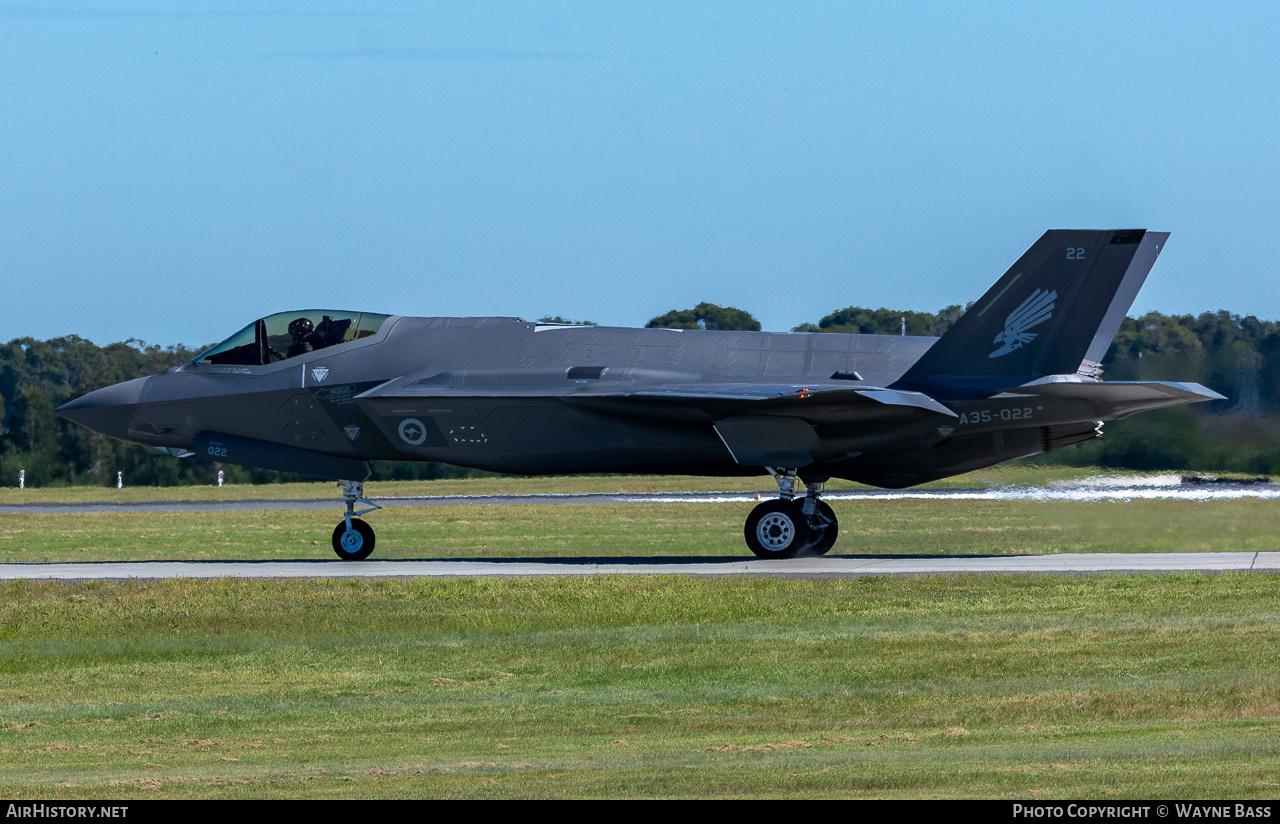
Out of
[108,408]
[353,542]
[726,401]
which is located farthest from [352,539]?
[726,401]

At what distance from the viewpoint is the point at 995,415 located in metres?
20.6

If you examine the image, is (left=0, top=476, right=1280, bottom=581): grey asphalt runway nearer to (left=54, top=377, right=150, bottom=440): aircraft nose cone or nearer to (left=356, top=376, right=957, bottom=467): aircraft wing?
(left=356, top=376, right=957, bottom=467): aircraft wing

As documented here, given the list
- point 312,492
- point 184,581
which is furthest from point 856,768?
point 312,492

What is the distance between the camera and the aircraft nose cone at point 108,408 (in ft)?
75.6

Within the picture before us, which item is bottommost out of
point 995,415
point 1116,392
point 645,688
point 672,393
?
point 645,688

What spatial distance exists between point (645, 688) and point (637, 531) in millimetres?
18626

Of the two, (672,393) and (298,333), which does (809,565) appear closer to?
(672,393)

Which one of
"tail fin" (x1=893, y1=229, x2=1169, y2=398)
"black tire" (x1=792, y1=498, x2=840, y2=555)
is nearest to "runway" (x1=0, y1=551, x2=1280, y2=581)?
"black tire" (x1=792, y1=498, x2=840, y2=555)

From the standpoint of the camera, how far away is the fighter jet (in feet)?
67.1

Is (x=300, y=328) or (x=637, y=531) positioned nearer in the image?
(x=300, y=328)

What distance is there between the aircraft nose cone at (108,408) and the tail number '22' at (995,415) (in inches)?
499

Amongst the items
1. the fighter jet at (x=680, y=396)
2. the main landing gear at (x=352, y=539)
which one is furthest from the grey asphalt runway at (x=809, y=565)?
the fighter jet at (x=680, y=396)

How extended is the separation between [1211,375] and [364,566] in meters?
13.4
